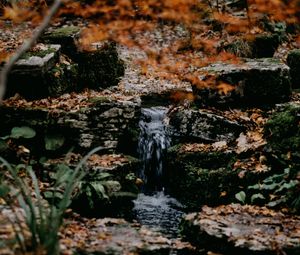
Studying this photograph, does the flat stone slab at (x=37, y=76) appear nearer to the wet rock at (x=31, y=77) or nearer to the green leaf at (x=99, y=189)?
the wet rock at (x=31, y=77)

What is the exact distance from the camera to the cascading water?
6.60m

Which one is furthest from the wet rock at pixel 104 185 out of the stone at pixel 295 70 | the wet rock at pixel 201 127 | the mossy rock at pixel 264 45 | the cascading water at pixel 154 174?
the mossy rock at pixel 264 45

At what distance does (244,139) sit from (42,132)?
336 centimetres

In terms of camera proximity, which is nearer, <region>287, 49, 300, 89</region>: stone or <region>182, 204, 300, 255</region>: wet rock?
<region>182, 204, 300, 255</region>: wet rock

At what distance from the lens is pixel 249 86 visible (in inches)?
308

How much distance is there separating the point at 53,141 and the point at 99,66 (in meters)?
3.25

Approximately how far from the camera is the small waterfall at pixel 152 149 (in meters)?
7.71

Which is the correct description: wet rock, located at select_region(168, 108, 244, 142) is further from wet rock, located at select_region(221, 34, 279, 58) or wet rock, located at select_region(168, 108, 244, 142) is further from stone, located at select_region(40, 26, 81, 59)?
wet rock, located at select_region(221, 34, 279, 58)

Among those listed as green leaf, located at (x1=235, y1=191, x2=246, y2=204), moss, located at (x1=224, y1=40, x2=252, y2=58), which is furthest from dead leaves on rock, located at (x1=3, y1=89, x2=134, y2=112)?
moss, located at (x1=224, y1=40, x2=252, y2=58)

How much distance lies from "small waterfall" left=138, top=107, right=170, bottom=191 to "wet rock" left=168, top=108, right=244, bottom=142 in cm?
25

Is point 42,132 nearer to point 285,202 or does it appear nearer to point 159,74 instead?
point 285,202

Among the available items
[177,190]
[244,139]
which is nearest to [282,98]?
[244,139]

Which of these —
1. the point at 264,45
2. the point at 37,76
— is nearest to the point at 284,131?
the point at 37,76

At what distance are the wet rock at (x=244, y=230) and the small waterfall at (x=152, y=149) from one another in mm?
2310
